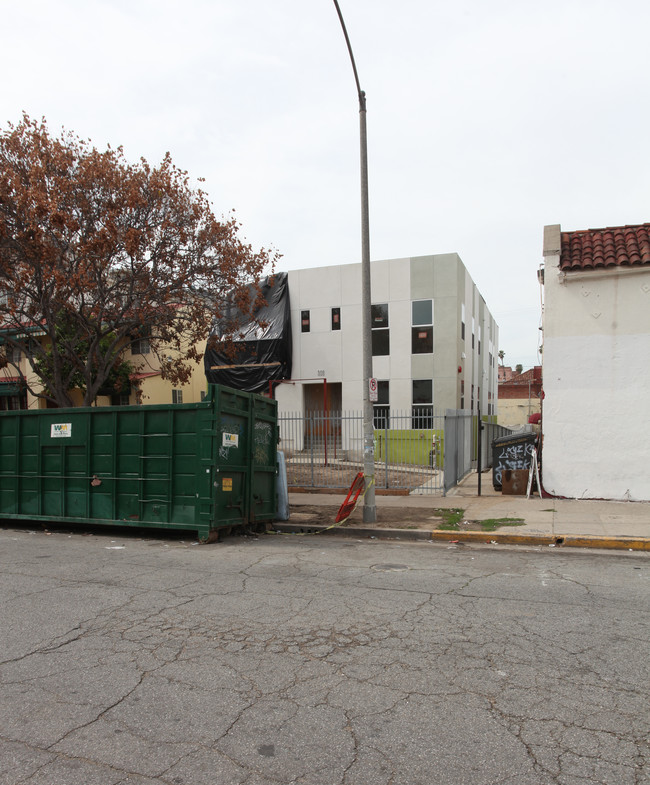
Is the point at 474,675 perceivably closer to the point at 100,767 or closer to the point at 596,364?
the point at 100,767

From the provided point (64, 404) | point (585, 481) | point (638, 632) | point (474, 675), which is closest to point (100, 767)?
point (474, 675)

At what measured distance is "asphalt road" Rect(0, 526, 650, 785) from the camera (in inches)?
122

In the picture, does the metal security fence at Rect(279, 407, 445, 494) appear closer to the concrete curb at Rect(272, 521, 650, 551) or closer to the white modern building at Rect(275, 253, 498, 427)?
the concrete curb at Rect(272, 521, 650, 551)

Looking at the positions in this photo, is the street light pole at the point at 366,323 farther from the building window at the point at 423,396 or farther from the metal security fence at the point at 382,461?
the building window at the point at 423,396

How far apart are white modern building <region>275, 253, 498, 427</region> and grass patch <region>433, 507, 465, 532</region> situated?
1093 centimetres

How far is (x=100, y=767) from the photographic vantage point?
10.1 ft

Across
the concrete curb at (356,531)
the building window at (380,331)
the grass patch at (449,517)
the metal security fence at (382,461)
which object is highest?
the building window at (380,331)

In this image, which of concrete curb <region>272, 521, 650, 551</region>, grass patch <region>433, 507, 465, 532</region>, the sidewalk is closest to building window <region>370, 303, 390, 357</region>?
the sidewalk

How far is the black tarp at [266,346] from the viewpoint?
82.5 feet

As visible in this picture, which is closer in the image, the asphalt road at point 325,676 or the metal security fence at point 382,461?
the asphalt road at point 325,676

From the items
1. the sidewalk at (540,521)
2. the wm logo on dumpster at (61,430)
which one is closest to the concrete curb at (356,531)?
the sidewalk at (540,521)

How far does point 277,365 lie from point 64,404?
984 centimetres

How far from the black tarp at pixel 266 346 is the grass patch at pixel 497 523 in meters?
15.4

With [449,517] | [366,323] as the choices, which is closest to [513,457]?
[449,517]
